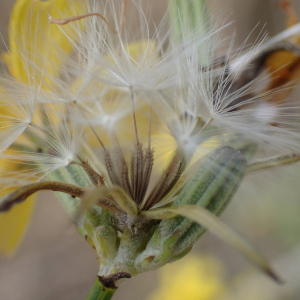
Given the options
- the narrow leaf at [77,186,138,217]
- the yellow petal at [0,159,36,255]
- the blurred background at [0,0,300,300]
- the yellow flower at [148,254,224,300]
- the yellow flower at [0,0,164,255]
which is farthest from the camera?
the blurred background at [0,0,300,300]

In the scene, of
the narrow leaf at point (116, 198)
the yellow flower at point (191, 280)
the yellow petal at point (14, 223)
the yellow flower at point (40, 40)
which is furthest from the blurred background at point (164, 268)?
the narrow leaf at point (116, 198)

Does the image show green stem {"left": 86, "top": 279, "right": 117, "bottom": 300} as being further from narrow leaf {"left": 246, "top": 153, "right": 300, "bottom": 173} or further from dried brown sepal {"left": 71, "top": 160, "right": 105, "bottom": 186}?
narrow leaf {"left": 246, "top": 153, "right": 300, "bottom": 173}

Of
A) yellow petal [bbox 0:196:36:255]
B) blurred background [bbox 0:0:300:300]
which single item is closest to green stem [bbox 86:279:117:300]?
yellow petal [bbox 0:196:36:255]

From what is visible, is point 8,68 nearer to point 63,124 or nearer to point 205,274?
point 63,124

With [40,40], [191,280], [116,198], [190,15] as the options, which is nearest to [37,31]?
[40,40]

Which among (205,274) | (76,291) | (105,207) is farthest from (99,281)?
(76,291)

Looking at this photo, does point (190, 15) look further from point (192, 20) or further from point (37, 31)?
point (37, 31)
